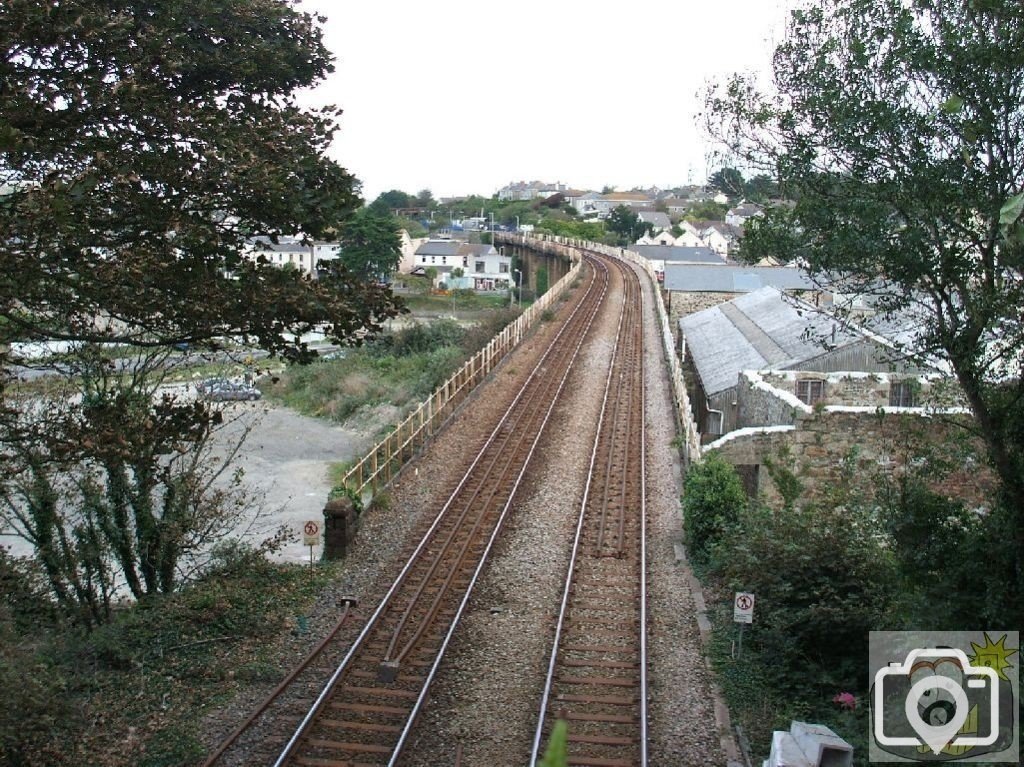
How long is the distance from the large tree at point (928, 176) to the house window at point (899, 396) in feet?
34.3

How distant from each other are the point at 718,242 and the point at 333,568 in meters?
96.9

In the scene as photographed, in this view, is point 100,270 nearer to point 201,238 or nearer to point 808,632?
point 201,238

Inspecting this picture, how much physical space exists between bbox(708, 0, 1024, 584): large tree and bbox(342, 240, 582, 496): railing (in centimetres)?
Result: 869

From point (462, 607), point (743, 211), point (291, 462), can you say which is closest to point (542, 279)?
point (743, 211)

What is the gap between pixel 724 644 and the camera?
11.2 metres

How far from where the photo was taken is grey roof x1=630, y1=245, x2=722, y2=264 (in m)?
64.7

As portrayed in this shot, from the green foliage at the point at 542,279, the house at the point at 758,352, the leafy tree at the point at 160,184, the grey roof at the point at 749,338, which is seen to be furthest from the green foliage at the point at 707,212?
the leafy tree at the point at 160,184

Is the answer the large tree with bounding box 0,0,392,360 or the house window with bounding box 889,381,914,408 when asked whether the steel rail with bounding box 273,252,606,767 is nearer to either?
the large tree with bounding box 0,0,392,360

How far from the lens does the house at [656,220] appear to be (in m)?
121

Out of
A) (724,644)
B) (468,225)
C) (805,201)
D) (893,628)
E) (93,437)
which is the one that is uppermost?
(468,225)

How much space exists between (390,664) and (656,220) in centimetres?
11901

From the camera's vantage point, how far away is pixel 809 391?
2014 centimetres

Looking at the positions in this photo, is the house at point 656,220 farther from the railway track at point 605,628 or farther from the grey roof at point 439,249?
the railway track at point 605,628

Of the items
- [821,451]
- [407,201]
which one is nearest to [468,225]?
[407,201]
